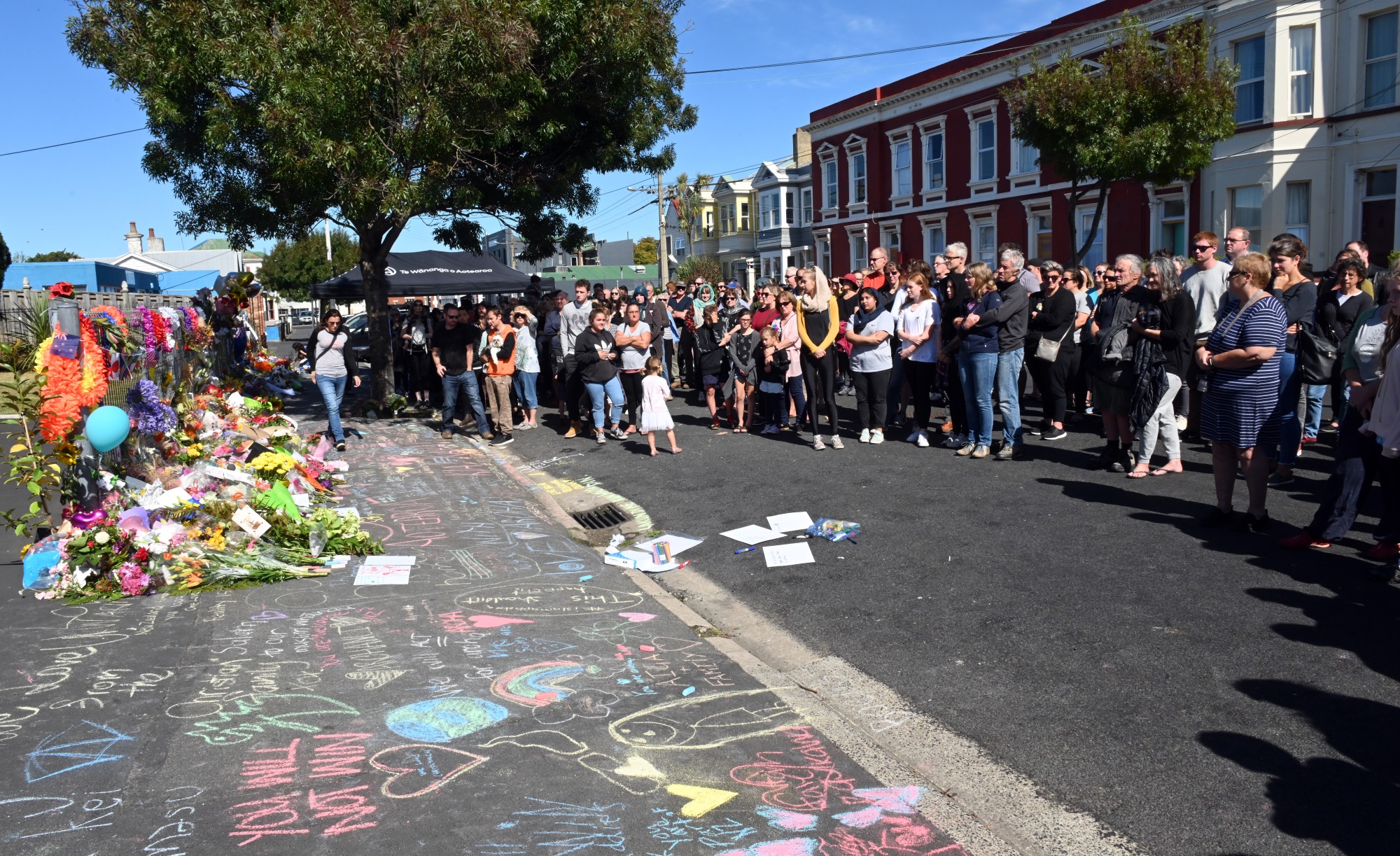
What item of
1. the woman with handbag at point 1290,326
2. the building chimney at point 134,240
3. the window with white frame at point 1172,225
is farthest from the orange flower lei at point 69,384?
the building chimney at point 134,240

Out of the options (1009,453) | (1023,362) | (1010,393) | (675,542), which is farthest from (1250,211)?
(675,542)

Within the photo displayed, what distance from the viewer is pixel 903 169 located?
34219 millimetres

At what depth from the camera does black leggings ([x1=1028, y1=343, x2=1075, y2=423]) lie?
10.0 meters

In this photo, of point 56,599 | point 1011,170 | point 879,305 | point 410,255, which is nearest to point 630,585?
point 56,599

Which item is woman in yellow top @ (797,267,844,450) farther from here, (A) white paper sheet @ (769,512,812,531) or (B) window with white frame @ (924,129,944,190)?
(B) window with white frame @ (924,129,944,190)

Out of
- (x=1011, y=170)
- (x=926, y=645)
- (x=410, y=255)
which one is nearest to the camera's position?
(x=926, y=645)

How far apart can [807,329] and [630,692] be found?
6.48m

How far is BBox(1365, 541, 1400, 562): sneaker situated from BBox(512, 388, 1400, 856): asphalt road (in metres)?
0.13

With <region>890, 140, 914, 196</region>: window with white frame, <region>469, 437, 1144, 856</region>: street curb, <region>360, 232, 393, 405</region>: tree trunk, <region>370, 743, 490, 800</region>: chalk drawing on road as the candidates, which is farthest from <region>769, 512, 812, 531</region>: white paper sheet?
Result: <region>890, 140, 914, 196</region>: window with white frame

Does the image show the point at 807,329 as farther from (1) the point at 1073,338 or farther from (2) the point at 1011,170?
(2) the point at 1011,170

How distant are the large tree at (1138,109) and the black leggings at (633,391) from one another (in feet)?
34.6

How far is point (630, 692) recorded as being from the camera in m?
4.80

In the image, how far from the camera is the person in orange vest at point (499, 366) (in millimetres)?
13133

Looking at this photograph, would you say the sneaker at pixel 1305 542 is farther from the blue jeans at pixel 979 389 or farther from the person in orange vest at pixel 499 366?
the person in orange vest at pixel 499 366
